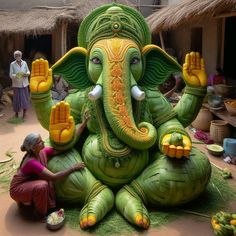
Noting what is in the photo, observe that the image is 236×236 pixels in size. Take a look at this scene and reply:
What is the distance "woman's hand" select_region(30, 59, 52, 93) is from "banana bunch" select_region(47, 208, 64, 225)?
1.24 meters

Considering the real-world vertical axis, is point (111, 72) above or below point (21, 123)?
above

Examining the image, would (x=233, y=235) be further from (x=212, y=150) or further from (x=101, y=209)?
(x=212, y=150)

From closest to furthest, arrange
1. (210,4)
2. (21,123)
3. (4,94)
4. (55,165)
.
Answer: (55,165)
(210,4)
(21,123)
(4,94)

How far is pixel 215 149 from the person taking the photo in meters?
5.43

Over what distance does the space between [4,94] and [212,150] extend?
20.9 ft

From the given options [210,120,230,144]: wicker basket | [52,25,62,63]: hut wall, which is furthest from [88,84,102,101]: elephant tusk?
[52,25,62,63]: hut wall

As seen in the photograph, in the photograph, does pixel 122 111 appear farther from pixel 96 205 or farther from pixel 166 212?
pixel 166 212

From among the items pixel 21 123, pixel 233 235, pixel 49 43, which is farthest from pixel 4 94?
pixel 233 235

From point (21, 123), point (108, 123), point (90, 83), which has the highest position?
point (90, 83)

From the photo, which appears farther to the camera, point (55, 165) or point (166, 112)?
point (166, 112)

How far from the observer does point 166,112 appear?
150 inches

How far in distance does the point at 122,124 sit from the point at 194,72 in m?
1.07

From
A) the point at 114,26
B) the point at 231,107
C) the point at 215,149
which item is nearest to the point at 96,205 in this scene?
the point at 114,26

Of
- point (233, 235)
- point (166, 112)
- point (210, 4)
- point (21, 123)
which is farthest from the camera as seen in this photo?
point (21, 123)
